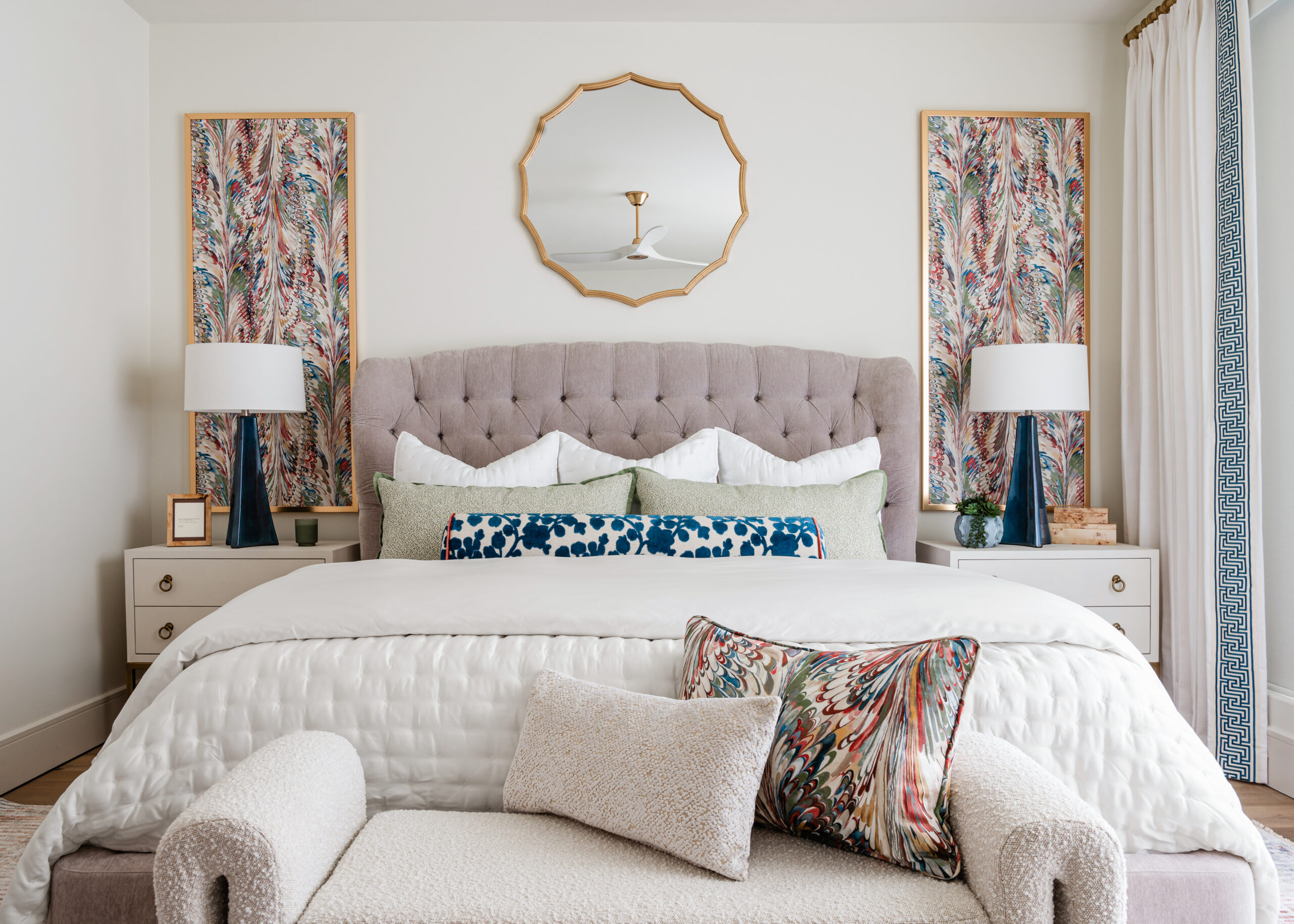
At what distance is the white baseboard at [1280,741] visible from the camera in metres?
2.28

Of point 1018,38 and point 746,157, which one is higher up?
point 1018,38

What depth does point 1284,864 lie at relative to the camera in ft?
6.08

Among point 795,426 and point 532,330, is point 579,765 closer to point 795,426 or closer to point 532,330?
point 795,426

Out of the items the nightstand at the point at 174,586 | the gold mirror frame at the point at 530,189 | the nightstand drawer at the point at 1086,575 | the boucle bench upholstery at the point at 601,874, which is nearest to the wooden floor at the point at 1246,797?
the nightstand at the point at 174,586

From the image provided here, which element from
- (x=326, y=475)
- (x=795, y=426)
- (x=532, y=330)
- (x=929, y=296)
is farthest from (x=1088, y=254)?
(x=326, y=475)

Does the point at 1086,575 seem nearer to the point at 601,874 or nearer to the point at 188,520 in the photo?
the point at 601,874

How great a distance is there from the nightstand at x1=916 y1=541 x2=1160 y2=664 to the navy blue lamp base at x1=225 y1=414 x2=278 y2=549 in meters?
2.39

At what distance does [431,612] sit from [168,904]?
23.1 inches

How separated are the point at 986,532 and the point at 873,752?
188cm

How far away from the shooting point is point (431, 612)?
143 cm

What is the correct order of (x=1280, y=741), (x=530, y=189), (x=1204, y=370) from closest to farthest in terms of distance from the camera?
(x=1280, y=741) → (x=1204, y=370) → (x=530, y=189)

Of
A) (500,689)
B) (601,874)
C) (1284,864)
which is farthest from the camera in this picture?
(1284,864)

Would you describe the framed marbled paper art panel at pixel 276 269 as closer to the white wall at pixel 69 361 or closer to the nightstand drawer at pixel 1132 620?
the white wall at pixel 69 361

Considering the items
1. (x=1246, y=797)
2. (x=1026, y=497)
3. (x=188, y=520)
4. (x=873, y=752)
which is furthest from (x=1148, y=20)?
(x=188, y=520)
